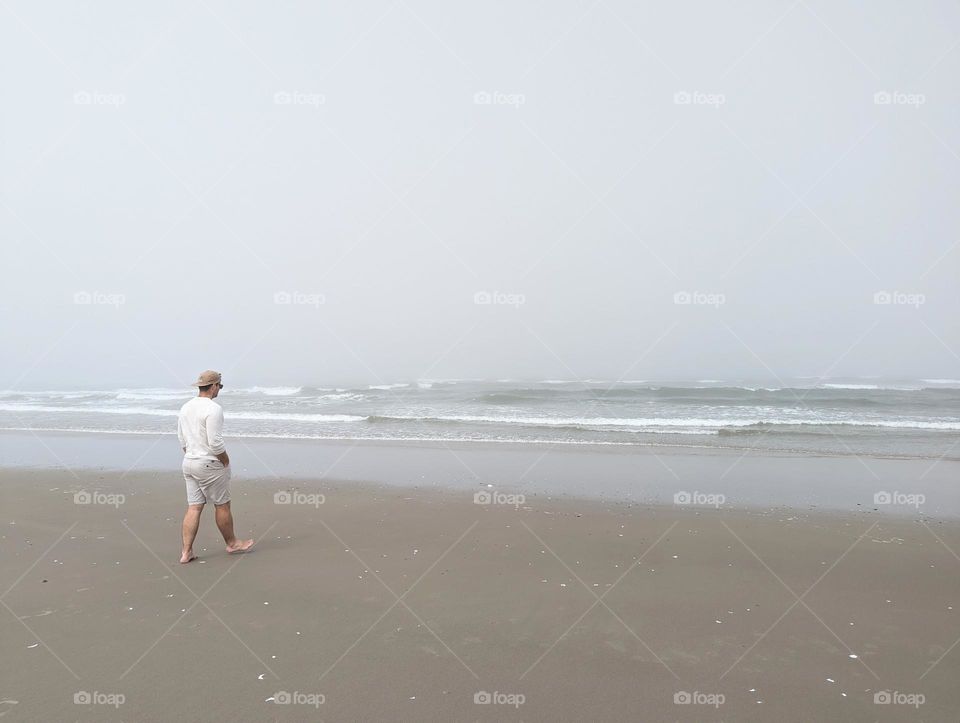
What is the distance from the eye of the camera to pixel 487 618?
4.33 metres

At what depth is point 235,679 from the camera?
11.5ft

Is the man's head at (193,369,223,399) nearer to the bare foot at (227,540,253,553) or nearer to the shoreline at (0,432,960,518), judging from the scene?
the bare foot at (227,540,253,553)

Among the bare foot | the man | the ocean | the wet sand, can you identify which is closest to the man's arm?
the man

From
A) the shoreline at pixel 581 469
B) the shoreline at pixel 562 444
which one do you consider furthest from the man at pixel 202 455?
the shoreline at pixel 562 444

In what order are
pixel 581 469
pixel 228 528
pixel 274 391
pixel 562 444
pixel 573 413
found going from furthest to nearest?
pixel 274 391 → pixel 573 413 → pixel 562 444 → pixel 581 469 → pixel 228 528

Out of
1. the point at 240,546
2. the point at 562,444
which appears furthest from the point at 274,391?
the point at 240,546

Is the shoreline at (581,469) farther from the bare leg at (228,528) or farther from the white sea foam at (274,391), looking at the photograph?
the white sea foam at (274,391)

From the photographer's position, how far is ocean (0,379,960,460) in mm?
13586

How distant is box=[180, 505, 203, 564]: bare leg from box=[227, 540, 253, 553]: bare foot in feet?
1.07

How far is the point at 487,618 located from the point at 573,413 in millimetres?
14947

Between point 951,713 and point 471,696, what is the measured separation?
257 centimetres

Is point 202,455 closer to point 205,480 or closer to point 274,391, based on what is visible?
point 205,480

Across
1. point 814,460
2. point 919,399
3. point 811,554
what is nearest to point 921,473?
point 814,460

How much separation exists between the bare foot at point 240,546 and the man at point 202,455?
9.7 inches
